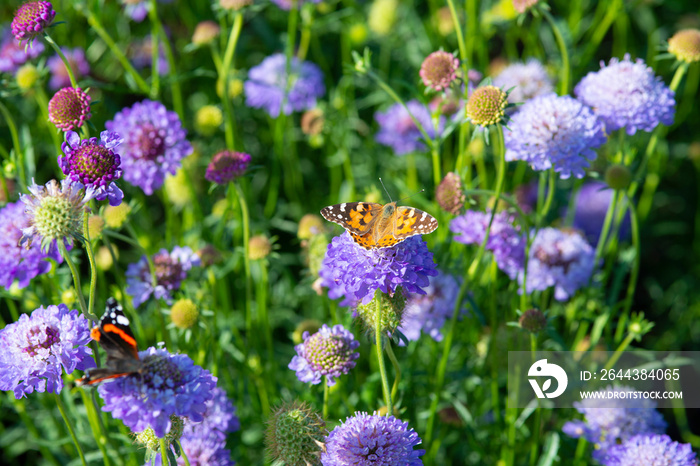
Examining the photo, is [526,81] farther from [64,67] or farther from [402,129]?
[64,67]

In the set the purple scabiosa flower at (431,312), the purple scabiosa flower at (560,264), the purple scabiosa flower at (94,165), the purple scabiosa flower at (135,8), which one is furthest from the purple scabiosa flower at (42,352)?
the purple scabiosa flower at (135,8)

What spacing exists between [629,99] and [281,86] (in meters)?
2.25

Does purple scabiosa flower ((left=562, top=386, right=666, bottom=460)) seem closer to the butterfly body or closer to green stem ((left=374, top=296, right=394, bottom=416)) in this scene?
green stem ((left=374, top=296, right=394, bottom=416))

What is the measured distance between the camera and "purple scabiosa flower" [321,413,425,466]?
201 cm

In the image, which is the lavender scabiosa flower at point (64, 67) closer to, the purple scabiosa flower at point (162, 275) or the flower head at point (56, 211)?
the purple scabiosa flower at point (162, 275)

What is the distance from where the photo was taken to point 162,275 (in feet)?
9.26

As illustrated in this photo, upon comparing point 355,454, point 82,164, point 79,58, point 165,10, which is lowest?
point 355,454

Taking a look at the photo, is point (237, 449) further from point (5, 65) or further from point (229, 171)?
point (5, 65)

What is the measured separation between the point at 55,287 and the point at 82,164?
44.5 inches

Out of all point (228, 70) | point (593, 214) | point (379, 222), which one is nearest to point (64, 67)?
point (228, 70)

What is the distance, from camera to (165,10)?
17.5ft

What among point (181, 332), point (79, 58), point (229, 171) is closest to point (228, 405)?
point (181, 332)

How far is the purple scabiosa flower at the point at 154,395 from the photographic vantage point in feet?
5.80

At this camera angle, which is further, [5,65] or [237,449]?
[5,65]
